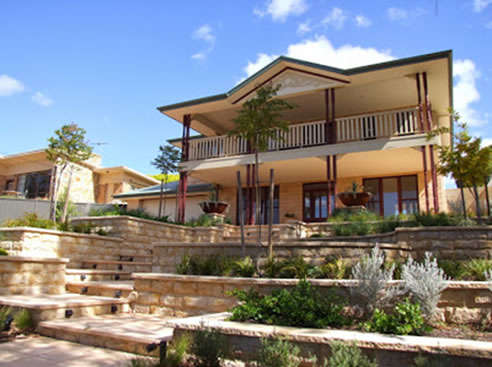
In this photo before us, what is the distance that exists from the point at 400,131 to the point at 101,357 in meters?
10.4

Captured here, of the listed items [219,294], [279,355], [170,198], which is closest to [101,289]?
[219,294]

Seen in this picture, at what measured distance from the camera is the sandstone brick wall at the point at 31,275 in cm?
655

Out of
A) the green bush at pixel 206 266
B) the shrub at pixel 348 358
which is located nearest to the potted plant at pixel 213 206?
the green bush at pixel 206 266

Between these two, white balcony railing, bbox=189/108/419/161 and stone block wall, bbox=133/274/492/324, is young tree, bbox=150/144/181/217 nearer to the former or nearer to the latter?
white balcony railing, bbox=189/108/419/161

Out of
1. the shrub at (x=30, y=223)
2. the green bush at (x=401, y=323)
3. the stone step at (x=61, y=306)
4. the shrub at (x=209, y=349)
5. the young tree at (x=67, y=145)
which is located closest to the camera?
the shrub at (x=209, y=349)

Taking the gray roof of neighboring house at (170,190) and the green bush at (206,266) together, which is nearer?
the green bush at (206,266)

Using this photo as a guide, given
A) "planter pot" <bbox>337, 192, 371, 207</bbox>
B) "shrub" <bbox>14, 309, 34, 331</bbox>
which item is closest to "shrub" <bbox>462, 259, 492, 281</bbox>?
"planter pot" <bbox>337, 192, 371, 207</bbox>

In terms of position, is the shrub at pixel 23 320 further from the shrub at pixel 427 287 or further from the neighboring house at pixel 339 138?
the neighboring house at pixel 339 138

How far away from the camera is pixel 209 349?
354 cm

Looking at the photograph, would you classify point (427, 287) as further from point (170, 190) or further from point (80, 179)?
point (80, 179)

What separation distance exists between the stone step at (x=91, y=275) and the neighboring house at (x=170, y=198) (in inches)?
337

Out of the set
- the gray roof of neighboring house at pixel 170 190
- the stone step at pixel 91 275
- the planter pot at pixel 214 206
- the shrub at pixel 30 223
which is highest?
the gray roof of neighboring house at pixel 170 190

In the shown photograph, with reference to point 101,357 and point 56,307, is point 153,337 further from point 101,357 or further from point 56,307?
point 56,307

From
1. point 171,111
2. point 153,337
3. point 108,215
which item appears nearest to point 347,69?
point 171,111
